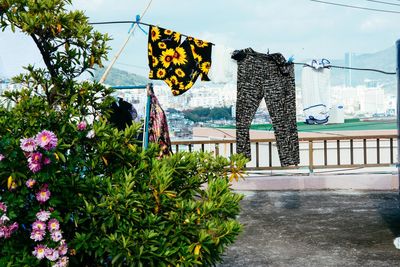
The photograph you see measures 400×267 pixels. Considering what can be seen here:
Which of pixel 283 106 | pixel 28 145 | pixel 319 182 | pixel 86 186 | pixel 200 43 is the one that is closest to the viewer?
pixel 28 145

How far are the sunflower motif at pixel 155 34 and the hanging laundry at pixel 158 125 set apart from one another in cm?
110

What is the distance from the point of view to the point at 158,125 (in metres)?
6.92

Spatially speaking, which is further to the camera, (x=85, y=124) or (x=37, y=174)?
(x=85, y=124)

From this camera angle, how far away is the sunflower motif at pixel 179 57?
779cm

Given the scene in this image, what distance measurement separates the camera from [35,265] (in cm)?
343

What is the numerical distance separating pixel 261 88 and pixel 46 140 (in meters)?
5.70

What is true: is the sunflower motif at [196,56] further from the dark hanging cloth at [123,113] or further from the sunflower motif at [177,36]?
the dark hanging cloth at [123,113]

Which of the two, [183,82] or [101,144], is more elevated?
[183,82]

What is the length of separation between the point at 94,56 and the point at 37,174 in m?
1.06

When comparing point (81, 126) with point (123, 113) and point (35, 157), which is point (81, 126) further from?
point (123, 113)

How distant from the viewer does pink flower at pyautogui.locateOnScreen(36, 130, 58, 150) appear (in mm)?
3237

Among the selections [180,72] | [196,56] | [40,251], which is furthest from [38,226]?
[196,56]

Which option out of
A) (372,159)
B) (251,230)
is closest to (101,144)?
(251,230)

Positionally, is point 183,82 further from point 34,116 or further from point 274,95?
point 34,116
